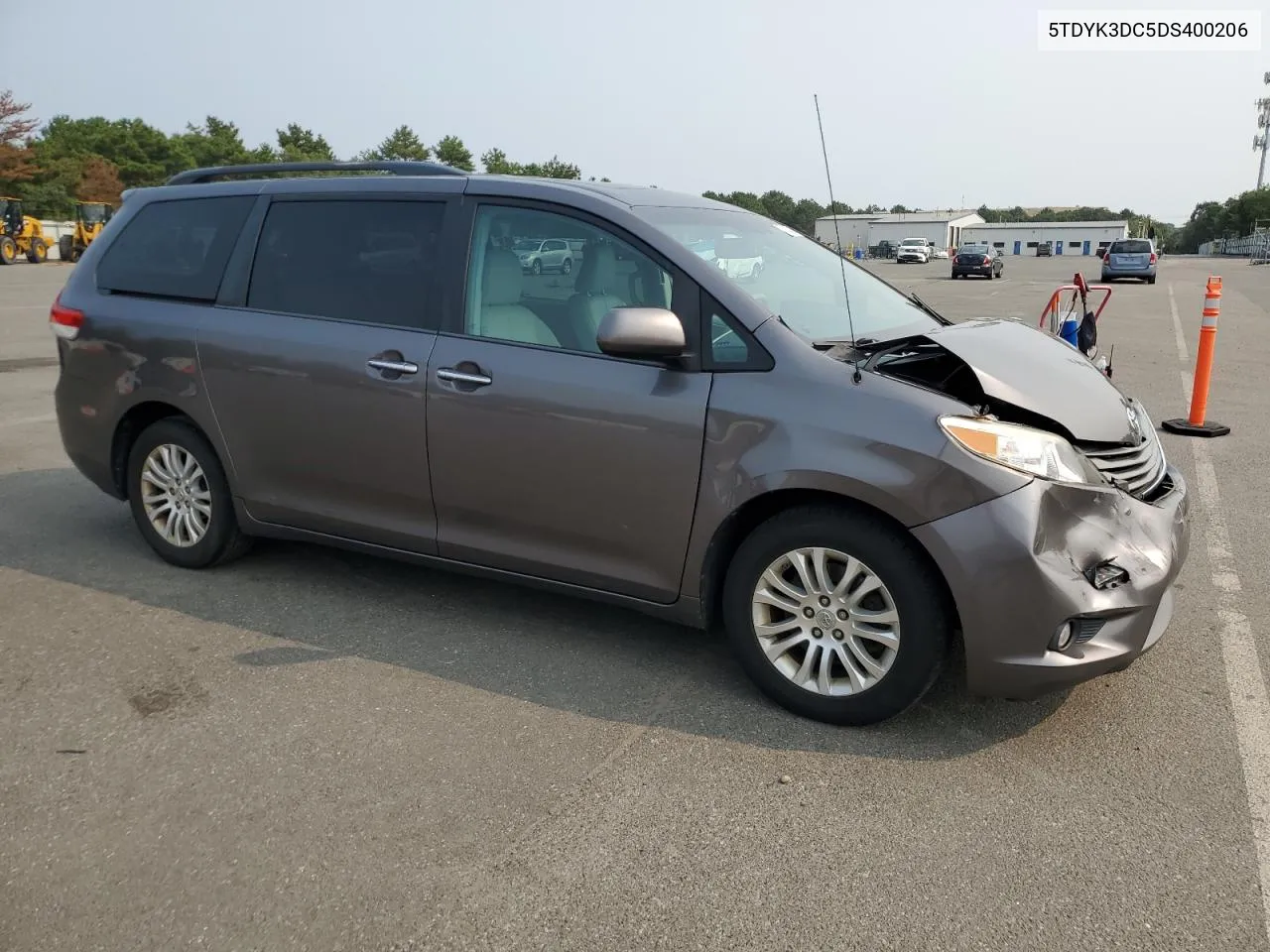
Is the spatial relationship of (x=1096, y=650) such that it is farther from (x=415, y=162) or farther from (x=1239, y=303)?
(x=1239, y=303)

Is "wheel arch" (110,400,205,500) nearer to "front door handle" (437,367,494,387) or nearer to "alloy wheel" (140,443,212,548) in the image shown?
"alloy wheel" (140,443,212,548)

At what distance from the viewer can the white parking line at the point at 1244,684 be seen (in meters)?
2.88

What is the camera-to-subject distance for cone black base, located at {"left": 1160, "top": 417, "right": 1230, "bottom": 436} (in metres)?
8.12

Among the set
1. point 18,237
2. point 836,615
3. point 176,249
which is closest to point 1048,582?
point 836,615

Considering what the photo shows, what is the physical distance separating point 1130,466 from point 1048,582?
66 cm

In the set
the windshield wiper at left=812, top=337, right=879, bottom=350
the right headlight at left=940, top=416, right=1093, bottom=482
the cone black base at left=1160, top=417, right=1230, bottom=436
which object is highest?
the windshield wiper at left=812, top=337, right=879, bottom=350

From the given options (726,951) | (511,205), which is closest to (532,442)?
(511,205)

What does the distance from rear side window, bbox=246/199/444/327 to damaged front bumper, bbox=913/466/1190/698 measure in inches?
Result: 87.3

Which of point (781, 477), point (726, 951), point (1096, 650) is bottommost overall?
point (726, 951)

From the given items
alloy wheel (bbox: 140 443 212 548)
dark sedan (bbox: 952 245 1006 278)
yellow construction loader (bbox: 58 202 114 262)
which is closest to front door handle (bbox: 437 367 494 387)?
alloy wheel (bbox: 140 443 212 548)

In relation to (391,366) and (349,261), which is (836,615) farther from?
(349,261)

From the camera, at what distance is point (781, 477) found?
3359 millimetres

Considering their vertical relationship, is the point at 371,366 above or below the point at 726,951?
above

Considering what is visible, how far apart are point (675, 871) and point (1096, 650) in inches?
→ 57.7
